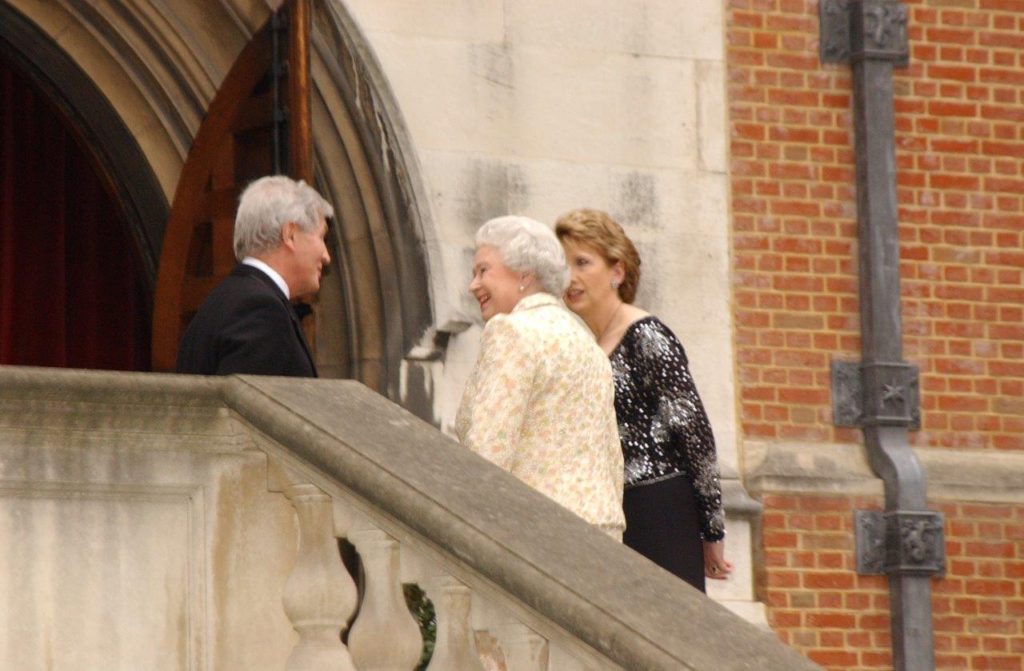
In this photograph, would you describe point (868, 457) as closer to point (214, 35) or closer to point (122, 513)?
point (214, 35)

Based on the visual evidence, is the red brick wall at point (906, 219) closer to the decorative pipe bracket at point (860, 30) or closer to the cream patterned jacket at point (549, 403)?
the decorative pipe bracket at point (860, 30)

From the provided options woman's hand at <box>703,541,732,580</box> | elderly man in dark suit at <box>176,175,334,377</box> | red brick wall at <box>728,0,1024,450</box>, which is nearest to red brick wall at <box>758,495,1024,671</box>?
red brick wall at <box>728,0,1024,450</box>

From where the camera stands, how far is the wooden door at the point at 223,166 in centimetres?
637

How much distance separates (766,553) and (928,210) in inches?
51.9

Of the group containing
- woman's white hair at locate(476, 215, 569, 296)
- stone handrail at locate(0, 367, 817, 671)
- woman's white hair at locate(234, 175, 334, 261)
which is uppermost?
woman's white hair at locate(234, 175, 334, 261)

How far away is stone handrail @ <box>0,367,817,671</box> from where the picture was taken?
3219mm

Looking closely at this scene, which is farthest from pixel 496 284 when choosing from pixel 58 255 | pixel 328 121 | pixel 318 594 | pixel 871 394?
pixel 58 255

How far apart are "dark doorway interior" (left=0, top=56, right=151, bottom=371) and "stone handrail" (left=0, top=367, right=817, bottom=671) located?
469cm

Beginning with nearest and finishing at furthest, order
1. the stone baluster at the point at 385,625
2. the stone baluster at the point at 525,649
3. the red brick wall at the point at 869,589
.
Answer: the stone baluster at the point at 525,649
the stone baluster at the point at 385,625
the red brick wall at the point at 869,589

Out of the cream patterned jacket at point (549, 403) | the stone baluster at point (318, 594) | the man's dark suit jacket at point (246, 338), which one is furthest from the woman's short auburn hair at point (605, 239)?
the stone baluster at point (318, 594)

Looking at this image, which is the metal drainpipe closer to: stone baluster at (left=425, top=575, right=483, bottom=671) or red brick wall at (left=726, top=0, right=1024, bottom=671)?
red brick wall at (left=726, top=0, right=1024, bottom=671)

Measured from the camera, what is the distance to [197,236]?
6.49 meters

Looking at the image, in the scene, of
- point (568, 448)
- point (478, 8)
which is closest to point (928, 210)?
point (478, 8)

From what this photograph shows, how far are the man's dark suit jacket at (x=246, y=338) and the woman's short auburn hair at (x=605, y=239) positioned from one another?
38.3 inches
